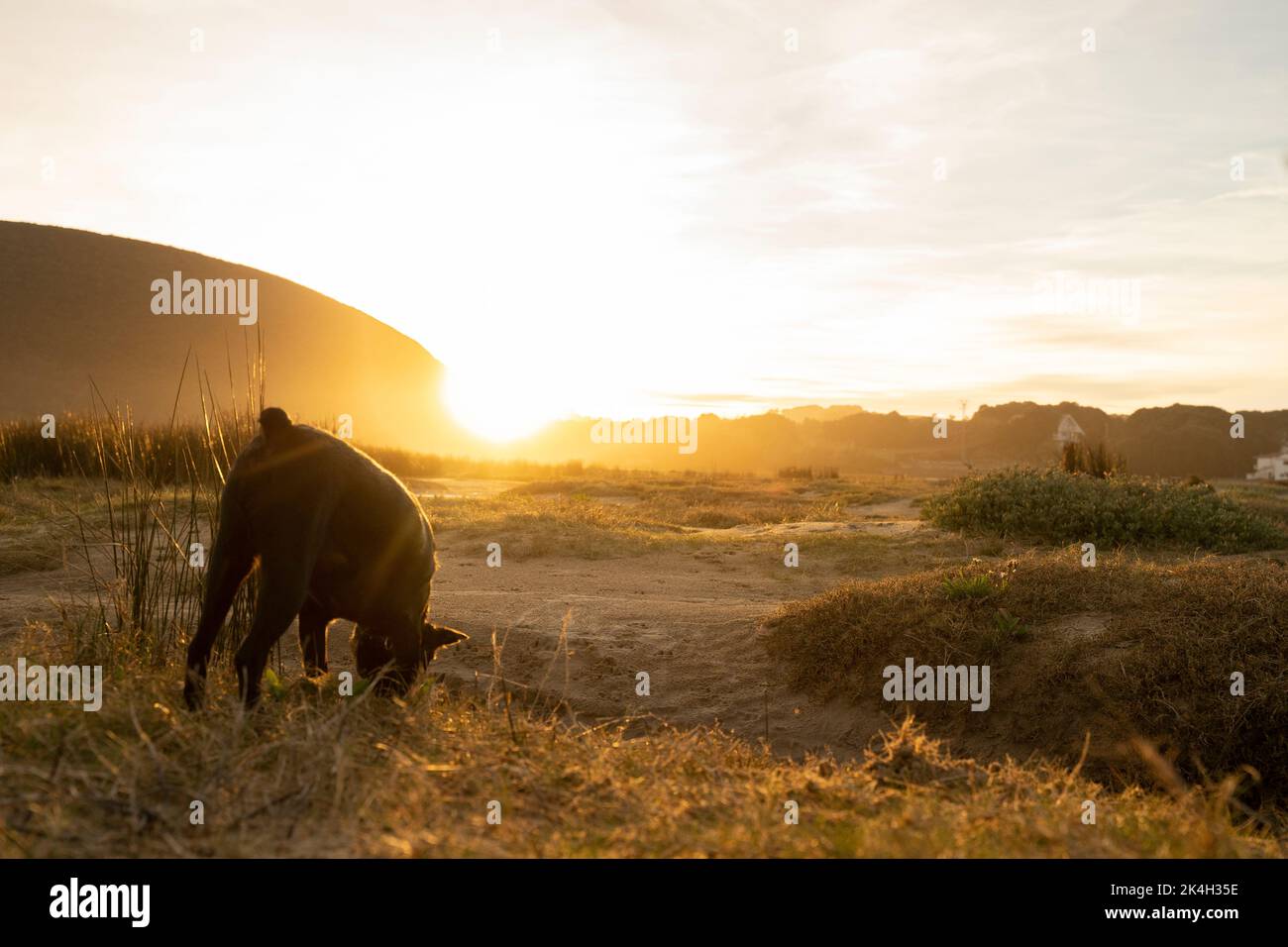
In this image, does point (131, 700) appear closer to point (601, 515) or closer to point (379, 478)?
point (379, 478)

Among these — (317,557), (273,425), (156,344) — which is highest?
(156,344)

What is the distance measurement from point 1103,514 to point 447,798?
12.1 m

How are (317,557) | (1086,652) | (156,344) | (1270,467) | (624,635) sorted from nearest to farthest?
(317,557) → (1086,652) → (624,635) → (1270,467) → (156,344)

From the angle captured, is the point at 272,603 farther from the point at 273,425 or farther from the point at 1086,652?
the point at 1086,652

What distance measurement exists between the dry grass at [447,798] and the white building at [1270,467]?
58.3 meters

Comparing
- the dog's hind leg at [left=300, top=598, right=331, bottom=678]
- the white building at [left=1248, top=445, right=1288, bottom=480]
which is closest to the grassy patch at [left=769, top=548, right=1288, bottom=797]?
the dog's hind leg at [left=300, top=598, right=331, bottom=678]

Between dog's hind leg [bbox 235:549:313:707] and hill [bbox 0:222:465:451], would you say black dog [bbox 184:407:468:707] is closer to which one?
dog's hind leg [bbox 235:549:313:707]

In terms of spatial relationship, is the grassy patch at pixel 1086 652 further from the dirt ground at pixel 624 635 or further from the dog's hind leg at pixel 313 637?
the dog's hind leg at pixel 313 637

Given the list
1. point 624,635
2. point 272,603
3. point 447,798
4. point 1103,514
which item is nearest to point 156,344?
point 1103,514

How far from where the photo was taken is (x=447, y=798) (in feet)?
9.61

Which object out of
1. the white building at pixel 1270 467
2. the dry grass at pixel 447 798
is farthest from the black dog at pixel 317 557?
the white building at pixel 1270 467

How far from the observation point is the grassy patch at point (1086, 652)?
199 inches
